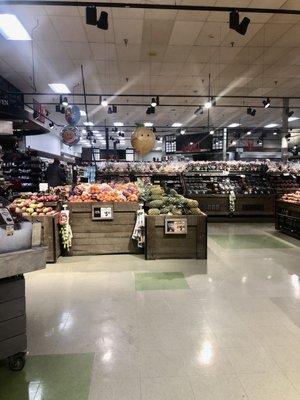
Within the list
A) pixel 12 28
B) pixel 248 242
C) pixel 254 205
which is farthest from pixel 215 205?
pixel 12 28

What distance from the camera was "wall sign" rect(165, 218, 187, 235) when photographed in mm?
5590

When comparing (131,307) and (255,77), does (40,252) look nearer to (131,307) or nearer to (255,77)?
(131,307)

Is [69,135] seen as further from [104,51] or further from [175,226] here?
[175,226]

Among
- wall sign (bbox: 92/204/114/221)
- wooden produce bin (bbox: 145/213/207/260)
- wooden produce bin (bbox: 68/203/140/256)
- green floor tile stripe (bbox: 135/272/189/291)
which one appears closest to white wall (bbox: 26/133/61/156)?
wooden produce bin (bbox: 68/203/140/256)

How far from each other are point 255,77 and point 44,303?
926 cm

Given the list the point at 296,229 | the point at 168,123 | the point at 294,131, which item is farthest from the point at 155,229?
the point at 294,131

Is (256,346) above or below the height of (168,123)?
below

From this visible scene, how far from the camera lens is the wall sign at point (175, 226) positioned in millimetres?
5590

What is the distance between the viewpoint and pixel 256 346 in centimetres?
290

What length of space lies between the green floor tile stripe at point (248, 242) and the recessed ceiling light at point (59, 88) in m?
7.02

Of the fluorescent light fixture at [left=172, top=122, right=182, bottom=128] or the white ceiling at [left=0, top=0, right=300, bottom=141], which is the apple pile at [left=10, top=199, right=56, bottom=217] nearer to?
the white ceiling at [left=0, top=0, right=300, bottom=141]

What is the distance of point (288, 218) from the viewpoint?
8.11m

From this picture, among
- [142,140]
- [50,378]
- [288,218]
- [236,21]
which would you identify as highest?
[236,21]

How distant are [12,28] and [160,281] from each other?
233 inches
